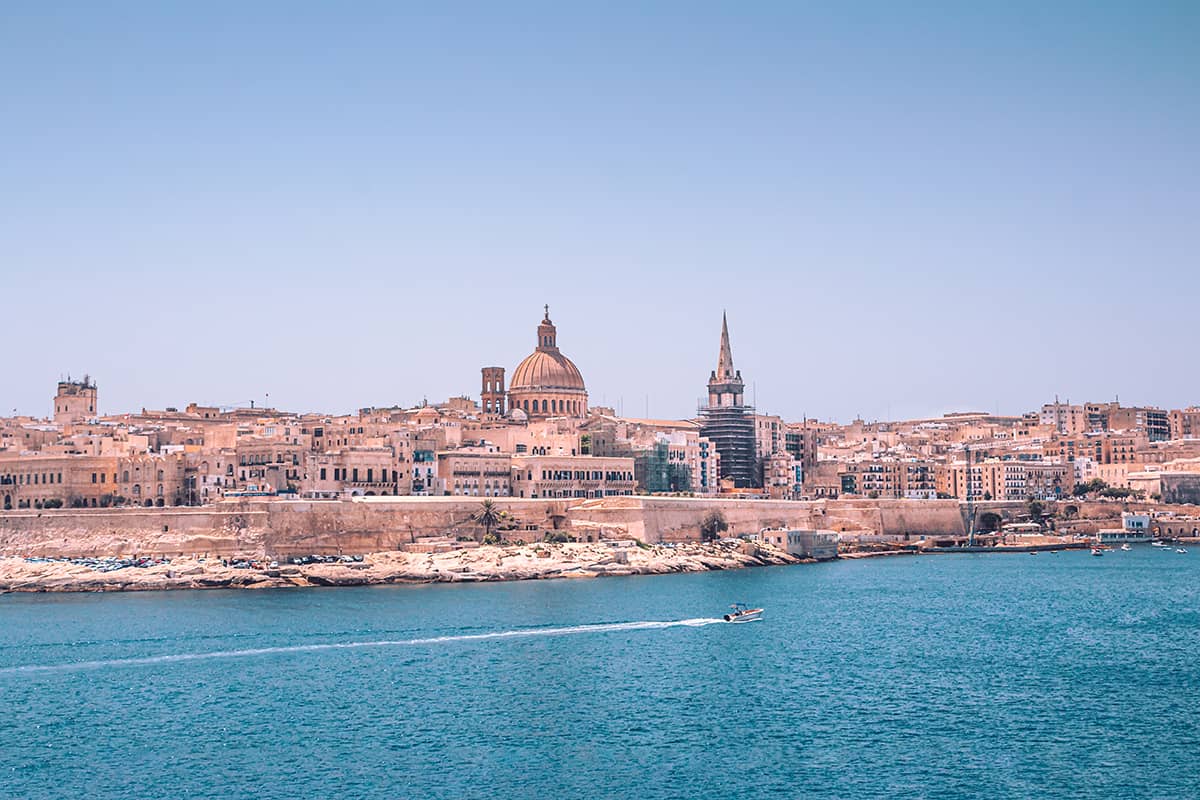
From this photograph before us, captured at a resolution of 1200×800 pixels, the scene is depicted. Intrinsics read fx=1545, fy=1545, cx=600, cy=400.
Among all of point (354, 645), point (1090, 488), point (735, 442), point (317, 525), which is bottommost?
point (354, 645)

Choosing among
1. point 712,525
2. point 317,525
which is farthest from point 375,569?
point 712,525

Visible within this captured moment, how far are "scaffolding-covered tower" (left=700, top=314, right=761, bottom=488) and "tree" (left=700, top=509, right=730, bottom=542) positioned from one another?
18004 mm

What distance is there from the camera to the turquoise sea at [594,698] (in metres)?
25.1

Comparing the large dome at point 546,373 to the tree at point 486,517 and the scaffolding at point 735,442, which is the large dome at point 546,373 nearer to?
the scaffolding at point 735,442

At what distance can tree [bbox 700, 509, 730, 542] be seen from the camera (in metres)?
69.1

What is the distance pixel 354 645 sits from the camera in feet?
124

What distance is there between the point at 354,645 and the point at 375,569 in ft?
61.8

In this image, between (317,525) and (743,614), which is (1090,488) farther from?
(743,614)

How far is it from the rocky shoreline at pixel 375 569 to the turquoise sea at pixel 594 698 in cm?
432

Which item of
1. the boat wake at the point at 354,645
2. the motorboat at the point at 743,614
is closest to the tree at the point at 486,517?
the motorboat at the point at 743,614

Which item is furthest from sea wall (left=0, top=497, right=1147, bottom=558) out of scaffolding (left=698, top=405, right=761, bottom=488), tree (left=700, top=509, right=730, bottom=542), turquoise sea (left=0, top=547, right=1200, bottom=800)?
scaffolding (left=698, top=405, right=761, bottom=488)

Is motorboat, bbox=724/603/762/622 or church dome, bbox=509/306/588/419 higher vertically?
church dome, bbox=509/306/588/419

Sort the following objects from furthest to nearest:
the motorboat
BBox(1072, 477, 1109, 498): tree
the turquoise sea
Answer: BBox(1072, 477, 1109, 498): tree, the motorboat, the turquoise sea

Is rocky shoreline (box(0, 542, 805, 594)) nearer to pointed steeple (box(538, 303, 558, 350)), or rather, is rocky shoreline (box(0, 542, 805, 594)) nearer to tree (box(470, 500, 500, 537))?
tree (box(470, 500, 500, 537))
